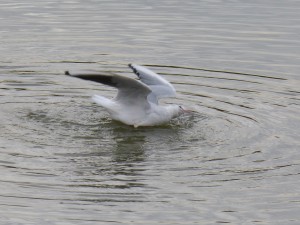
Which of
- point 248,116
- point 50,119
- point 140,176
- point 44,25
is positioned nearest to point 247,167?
point 140,176

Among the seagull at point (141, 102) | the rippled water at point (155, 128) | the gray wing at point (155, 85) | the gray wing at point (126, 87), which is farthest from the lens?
the gray wing at point (155, 85)

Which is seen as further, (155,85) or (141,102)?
(155,85)

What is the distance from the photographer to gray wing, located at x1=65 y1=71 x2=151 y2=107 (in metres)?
13.8

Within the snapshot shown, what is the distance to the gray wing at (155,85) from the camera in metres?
15.5

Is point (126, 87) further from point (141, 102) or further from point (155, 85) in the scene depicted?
point (155, 85)

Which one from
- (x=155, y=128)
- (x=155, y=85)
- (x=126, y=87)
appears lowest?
(x=155, y=128)

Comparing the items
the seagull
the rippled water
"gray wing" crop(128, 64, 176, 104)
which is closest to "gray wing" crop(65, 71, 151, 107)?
the seagull

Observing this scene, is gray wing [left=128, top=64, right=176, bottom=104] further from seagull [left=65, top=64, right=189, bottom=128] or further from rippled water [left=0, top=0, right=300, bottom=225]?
rippled water [left=0, top=0, right=300, bottom=225]

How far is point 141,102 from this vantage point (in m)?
15.2

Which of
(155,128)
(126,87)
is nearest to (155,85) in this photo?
(155,128)

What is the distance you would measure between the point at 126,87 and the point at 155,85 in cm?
112

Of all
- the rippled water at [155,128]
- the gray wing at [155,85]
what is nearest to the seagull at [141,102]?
the gray wing at [155,85]

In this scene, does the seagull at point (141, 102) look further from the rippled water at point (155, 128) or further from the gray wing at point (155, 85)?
the rippled water at point (155, 128)

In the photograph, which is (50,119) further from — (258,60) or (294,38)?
(294,38)
